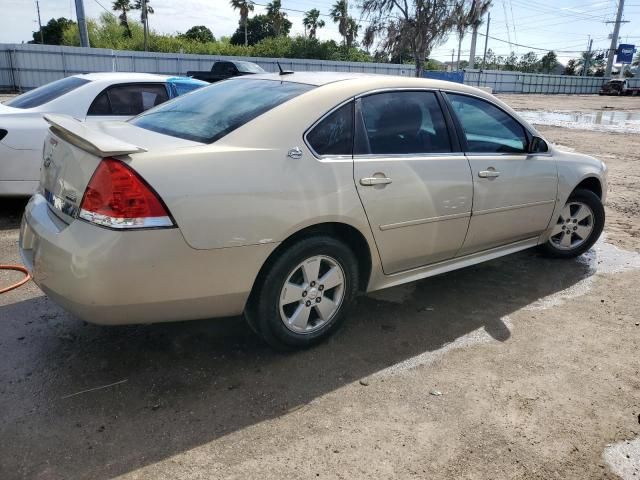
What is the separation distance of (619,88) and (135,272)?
63.8 metres

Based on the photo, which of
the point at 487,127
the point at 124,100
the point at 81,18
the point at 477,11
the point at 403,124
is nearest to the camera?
the point at 403,124

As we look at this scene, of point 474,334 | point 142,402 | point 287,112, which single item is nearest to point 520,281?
point 474,334

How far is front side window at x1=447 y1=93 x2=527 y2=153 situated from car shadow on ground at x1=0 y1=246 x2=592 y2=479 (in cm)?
118

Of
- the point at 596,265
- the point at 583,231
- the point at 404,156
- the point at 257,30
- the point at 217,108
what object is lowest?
the point at 596,265

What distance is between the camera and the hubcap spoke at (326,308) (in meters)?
3.16

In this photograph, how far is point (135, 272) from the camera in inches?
95.6

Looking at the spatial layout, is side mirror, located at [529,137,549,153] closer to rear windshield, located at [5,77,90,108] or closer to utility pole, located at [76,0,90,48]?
rear windshield, located at [5,77,90,108]

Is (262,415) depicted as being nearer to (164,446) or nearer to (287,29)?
(164,446)

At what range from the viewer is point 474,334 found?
356 cm

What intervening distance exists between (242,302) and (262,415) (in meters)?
0.59

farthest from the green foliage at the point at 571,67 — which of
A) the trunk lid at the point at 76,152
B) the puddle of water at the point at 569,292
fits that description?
the trunk lid at the point at 76,152

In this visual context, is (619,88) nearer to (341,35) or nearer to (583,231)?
(341,35)

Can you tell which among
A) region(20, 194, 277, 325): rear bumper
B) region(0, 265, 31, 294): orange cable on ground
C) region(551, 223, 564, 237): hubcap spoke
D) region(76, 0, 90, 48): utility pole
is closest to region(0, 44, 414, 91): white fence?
region(76, 0, 90, 48): utility pole

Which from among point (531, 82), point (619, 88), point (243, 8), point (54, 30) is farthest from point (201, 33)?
point (619, 88)
